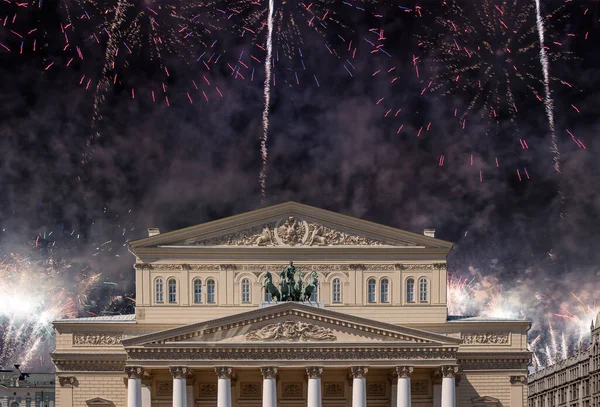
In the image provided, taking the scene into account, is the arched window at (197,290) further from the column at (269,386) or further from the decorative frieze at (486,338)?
the decorative frieze at (486,338)

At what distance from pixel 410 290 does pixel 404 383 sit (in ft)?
28.0

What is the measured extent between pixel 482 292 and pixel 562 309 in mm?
9753

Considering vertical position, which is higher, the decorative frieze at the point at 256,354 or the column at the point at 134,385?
the decorative frieze at the point at 256,354

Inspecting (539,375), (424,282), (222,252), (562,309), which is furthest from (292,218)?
(539,375)

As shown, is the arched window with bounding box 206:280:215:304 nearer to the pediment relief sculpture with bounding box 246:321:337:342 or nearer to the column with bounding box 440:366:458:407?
the pediment relief sculpture with bounding box 246:321:337:342

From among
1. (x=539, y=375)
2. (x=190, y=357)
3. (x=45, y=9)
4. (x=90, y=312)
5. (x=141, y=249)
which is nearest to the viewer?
(x=190, y=357)

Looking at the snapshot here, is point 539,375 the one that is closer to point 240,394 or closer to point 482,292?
point 482,292

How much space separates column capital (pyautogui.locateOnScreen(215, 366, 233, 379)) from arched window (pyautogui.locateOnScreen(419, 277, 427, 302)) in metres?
15.3

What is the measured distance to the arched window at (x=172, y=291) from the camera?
265 feet

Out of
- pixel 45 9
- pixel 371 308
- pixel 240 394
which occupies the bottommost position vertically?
pixel 240 394

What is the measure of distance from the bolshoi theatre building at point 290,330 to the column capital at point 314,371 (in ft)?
0.48

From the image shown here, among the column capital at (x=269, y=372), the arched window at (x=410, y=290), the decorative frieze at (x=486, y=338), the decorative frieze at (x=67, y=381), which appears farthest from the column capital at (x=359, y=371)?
the decorative frieze at (x=67, y=381)

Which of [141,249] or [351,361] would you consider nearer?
[351,361]

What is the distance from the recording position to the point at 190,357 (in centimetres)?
7444
